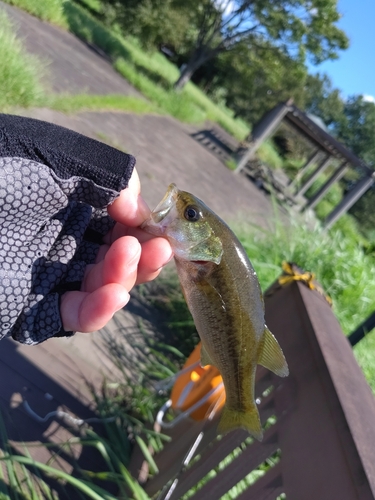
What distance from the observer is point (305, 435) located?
1.75 metres

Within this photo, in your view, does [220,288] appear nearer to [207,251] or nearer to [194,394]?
[207,251]

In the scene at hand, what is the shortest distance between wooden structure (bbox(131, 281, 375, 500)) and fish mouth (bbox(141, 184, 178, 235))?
3.21ft

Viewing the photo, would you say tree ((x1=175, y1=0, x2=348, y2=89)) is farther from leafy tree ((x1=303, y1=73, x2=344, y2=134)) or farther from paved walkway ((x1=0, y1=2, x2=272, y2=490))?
leafy tree ((x1=303, y1=73, x2=344, y2=134))

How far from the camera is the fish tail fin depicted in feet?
5.78

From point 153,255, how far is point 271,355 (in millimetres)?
613

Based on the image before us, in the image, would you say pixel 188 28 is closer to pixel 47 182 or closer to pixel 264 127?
pixel 264 127

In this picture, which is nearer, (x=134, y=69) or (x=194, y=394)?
(x=194, y=394)

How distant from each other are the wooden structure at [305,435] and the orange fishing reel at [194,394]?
0.17 m

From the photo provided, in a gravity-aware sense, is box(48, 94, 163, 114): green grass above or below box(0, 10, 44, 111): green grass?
below

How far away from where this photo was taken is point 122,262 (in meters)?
1.44

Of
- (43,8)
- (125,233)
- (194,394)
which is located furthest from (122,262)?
(43,8)

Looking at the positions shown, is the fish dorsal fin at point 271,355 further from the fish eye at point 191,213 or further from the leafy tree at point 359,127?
the leafy tree at point 359,127

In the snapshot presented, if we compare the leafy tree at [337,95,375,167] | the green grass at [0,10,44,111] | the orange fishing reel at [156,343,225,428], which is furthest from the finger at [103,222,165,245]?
the leafy tree at [337,95,375,167]

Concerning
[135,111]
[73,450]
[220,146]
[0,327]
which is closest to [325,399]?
[0,327]
